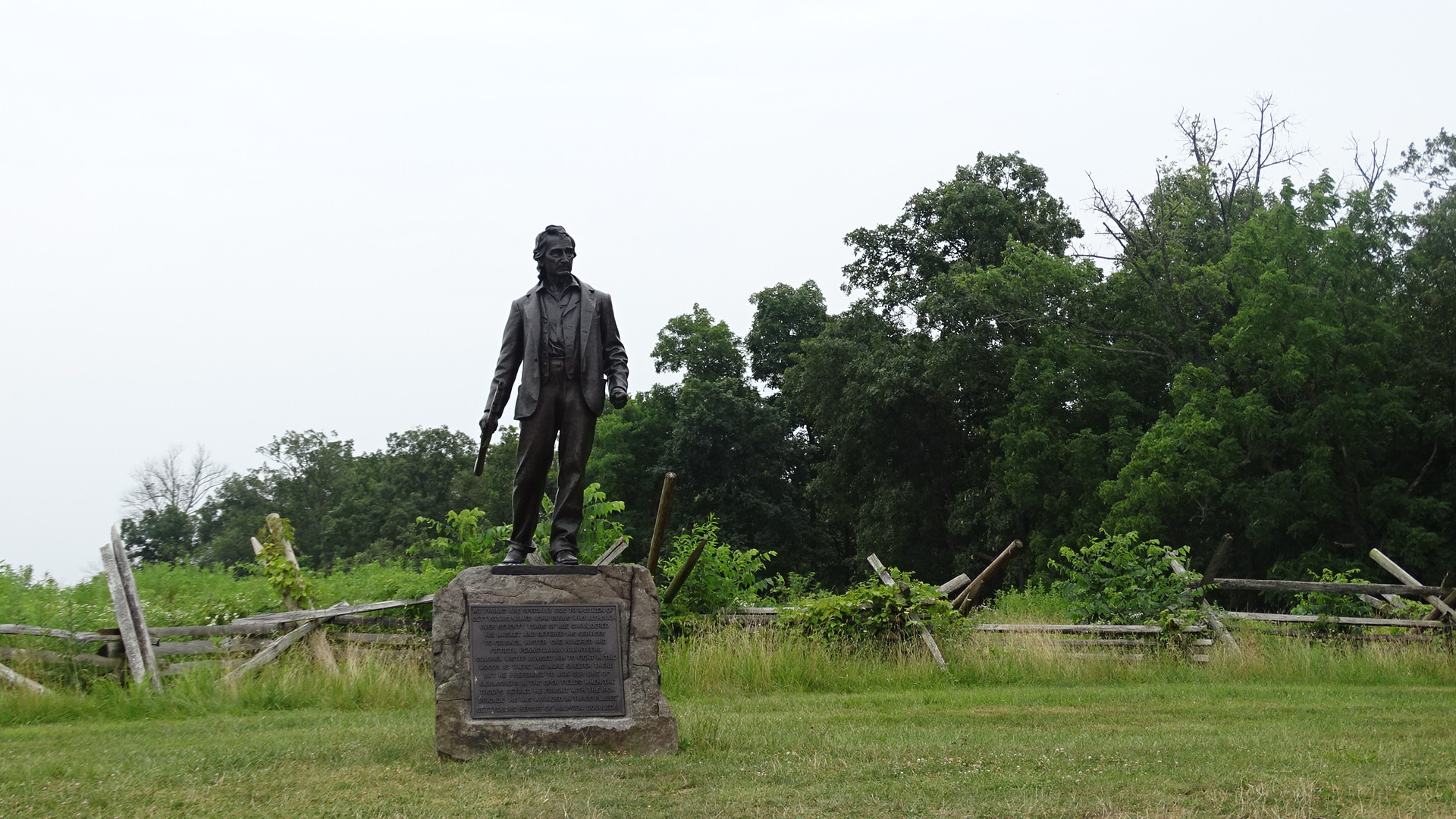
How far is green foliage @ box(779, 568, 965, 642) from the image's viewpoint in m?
14.6

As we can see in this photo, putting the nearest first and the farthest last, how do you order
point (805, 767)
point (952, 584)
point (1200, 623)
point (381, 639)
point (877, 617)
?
point (805, 767), point (381, 639), point (877, 617), point (1200, 623), point (952, 584)

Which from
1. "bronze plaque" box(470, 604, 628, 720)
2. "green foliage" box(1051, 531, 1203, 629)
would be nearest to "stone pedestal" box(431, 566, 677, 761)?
"bronze plaque" box(470, 604, 628, 720)

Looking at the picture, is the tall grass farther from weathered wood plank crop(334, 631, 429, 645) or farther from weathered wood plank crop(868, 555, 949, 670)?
weathered wood plank crop(868, 555, 949, 670)

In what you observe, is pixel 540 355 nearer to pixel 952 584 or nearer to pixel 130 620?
pixel 130 620

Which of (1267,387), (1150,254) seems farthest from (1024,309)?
(1267,387)

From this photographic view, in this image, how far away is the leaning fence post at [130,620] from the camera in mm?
12555

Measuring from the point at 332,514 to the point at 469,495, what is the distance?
1122cm

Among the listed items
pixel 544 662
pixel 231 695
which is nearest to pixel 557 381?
pixel 544 662

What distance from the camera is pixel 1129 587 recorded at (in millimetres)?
16391

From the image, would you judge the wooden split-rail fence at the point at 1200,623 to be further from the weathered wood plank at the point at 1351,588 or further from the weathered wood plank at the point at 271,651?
the weathered wood plank at the point at 271,651

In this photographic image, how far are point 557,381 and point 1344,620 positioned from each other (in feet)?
40.7

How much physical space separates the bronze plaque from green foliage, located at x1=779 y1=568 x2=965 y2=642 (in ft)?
21.7

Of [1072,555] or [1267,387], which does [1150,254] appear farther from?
[1072,555]

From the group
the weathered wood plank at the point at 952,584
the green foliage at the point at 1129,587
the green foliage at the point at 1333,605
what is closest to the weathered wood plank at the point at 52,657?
the weathered wood plank at the point at 952,584
